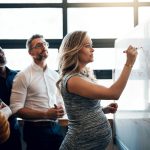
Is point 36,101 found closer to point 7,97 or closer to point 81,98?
point 7,97

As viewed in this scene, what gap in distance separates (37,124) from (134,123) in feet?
2.27

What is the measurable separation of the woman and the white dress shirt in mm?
838

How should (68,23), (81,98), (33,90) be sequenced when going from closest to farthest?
(81,98) → (33,90) → (68,23)

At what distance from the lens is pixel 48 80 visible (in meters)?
2.46

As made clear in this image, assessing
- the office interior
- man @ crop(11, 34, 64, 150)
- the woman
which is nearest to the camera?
the woman

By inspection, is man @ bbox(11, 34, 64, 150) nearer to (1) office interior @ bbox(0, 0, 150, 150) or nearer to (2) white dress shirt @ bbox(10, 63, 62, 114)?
(2) white dress shirt @ bbox(10, 63, 62, 114)

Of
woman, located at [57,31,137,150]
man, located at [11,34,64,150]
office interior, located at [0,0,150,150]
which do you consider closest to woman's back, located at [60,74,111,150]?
woman, located at [57,31,137,150]

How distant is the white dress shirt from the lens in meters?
2.27

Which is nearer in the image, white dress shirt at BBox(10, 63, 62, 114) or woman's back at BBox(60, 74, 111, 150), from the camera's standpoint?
woman's back at BBox(60, 74, 111, 150)

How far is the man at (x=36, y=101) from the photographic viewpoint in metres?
2.26

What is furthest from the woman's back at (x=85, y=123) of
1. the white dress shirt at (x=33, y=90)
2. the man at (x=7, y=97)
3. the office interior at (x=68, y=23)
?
the office interior at (x=68, y=23)

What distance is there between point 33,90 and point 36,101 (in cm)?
9

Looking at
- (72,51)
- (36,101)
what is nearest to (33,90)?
(36,101)

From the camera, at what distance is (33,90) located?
7.65 feet
